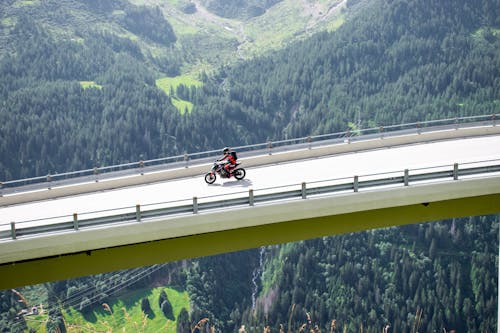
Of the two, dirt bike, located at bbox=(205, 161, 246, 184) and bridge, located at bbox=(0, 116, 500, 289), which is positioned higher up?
dirt bike, located at bbox=(205, 161, 246, 184)

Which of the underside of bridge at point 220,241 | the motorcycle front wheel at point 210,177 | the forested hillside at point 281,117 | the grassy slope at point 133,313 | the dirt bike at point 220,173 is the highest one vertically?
the forested hillside at point 281,117

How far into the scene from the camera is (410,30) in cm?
17862

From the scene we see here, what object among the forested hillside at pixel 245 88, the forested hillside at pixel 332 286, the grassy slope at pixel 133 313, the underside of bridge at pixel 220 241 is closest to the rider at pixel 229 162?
the underside of bridge at pixel 220 241

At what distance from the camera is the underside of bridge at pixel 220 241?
2859 centimetres

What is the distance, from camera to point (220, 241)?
30000mm

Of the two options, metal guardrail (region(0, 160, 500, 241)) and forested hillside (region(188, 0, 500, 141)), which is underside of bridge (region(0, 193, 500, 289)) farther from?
forested hillside (region(188, 0, 500, 141))

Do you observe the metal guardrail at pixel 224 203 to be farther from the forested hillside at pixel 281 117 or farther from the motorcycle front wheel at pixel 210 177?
the forested hillside at pixel 281 117

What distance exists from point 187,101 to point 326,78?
2724cm

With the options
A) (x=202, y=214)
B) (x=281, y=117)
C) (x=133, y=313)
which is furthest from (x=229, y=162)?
(x=281, y=117)

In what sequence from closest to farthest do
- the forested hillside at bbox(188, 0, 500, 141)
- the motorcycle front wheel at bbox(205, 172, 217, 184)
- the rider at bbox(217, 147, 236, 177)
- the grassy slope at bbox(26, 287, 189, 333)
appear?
the motorcycle front wheel at bbox(205, 172, 217, 184) < the rider at bbox(217, 147, 236, 177) < the grassy slope at bbox(26, 287, 189, 333) < the forested hillside at bbox(188, 0, 500, 141)

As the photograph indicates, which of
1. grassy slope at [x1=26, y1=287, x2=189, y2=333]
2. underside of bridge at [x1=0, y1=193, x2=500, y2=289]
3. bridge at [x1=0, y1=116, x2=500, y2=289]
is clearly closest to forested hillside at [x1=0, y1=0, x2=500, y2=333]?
grassy slope at [x1=26, y1=287, x2=189, y2=333]

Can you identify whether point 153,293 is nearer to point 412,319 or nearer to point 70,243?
point 412,319

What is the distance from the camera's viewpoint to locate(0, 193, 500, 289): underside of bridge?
28594mm

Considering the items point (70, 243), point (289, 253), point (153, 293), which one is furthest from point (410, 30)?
point (70, 243)
